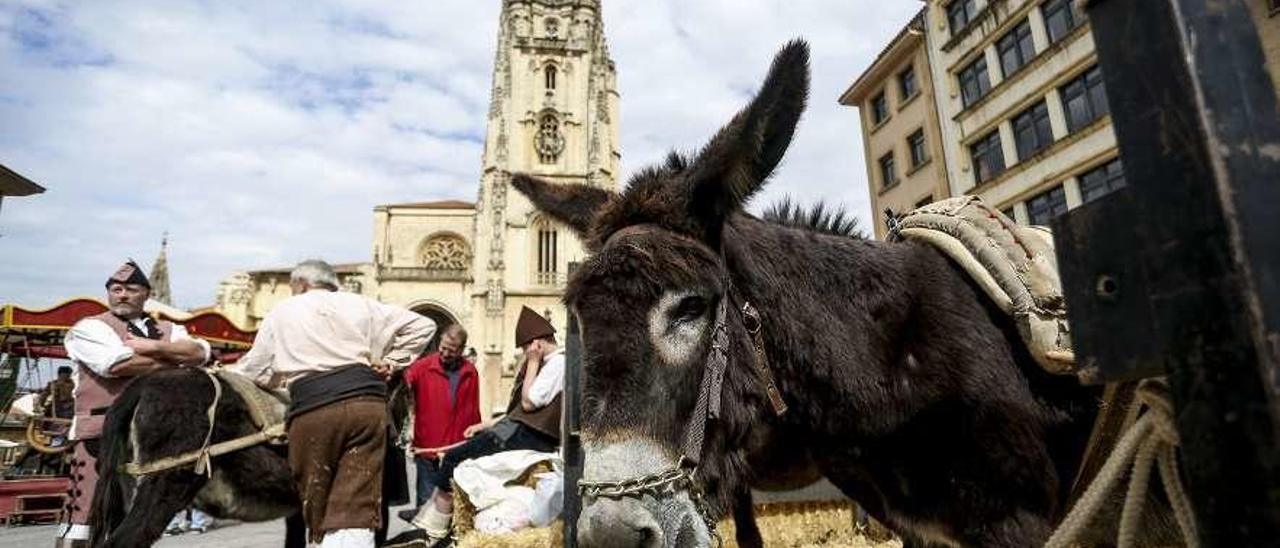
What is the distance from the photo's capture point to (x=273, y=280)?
45.7 metres

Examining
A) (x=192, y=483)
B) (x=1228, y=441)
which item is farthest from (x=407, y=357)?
(x=1228, y=441)

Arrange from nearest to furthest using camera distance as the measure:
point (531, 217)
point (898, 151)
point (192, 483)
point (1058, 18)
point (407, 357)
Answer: point (192, 483) → point (407, 357) → point (1058, 18) → point (898, 151) → point (531, 217)

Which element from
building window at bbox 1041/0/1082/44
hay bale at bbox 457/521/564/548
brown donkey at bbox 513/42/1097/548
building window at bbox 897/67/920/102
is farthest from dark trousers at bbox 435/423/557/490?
building window at bbox 897/67/920/102

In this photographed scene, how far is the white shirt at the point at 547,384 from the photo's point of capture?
20.0ft

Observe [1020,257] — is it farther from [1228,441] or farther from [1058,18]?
[1058,18]

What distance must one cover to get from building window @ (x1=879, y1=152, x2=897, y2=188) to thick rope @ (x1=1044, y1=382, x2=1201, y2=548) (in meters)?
25.7

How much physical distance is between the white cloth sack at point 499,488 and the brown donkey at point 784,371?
3844mm

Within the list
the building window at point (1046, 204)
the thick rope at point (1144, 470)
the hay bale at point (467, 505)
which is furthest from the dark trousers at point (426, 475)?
the building window at point (1046, 204)

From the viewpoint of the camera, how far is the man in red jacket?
6.87 metres

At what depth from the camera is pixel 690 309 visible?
1723mm

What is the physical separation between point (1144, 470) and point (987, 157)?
74.0 ft

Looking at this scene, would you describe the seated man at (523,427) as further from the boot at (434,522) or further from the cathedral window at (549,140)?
the cathedral window at (549,140)

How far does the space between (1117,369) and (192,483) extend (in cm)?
501

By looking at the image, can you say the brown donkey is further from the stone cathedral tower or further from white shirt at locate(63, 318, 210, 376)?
the stone cathedral tower
